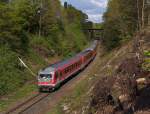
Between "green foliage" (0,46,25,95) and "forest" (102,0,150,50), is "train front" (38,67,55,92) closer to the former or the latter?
"green foliage" (0,46,25,95)

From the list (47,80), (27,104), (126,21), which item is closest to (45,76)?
(47,80)

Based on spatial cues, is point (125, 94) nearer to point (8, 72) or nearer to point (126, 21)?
point (8, 72)

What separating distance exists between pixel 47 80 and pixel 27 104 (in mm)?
5936

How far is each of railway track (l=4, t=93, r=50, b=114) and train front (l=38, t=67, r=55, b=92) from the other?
3.76ft

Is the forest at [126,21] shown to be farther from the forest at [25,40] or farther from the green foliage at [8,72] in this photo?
the green foliage at [8,72]

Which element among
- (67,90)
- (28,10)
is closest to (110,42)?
(28,10)

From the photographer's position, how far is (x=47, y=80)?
36.2 meters

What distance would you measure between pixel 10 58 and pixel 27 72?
3.49m

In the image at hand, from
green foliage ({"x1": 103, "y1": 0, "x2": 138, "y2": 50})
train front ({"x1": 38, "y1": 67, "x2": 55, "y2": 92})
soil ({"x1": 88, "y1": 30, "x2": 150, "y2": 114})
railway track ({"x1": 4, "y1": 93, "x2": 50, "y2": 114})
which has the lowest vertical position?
railway track ({"x1": 4, "y1": 93, "x2": 50, "y2": 114})

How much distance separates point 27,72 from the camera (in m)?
44.8

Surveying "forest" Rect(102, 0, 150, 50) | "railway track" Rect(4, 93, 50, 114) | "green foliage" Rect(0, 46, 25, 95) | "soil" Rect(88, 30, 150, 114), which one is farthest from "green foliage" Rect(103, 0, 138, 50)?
"soil" Rect(88, 30, 150, 114)

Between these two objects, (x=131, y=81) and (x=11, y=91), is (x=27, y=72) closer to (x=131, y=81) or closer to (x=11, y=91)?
(x=11, y=91)

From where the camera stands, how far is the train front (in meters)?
36.0

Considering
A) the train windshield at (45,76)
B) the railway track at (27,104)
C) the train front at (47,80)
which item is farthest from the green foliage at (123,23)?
the railway track at (27,104)
